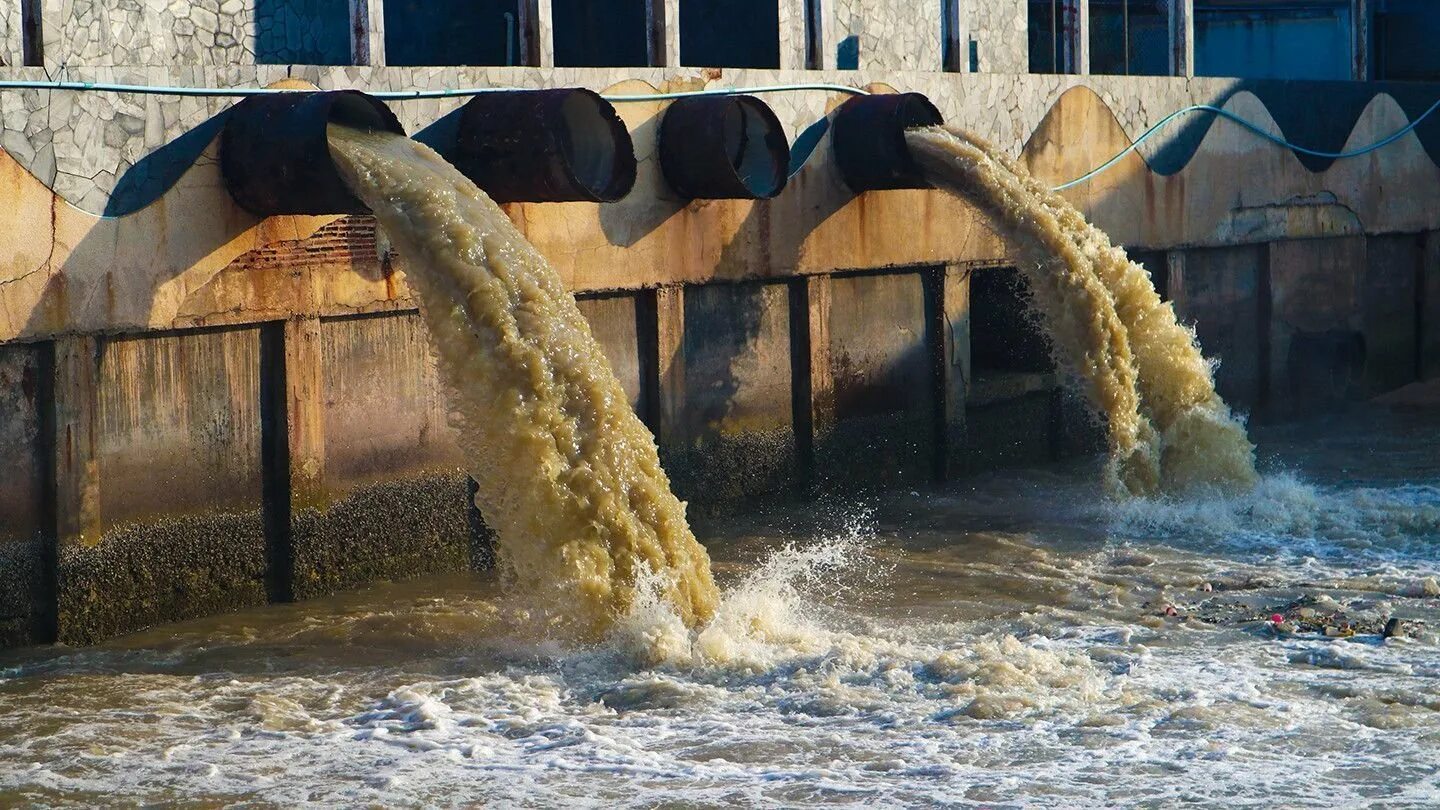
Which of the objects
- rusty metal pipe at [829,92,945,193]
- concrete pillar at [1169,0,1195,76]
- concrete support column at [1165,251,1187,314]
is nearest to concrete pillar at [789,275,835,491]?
rusty metal pipe at [829,92,945,193]

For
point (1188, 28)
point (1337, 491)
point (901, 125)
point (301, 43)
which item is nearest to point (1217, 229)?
point (1188, 28)

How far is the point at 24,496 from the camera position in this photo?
7.74m

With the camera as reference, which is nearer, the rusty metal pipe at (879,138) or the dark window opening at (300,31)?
the rusty metal pipe at (879,138)

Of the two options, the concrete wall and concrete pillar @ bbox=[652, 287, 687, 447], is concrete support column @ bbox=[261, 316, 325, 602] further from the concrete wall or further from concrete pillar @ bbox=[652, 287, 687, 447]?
concrete pillar @ bbox=[652, 287, 687, 447]

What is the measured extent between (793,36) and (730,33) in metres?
1.08

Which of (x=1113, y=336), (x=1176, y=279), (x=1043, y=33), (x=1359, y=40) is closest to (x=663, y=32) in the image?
(x=1113, y=336)

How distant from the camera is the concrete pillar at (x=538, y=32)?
403 inches

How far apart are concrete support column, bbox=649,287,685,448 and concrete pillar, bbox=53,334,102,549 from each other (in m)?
3.42

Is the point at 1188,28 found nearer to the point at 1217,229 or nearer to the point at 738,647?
the point at 1217,229

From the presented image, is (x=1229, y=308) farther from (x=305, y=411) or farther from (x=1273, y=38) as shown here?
(x=305, y=411)

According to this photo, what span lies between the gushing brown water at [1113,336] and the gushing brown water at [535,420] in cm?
384

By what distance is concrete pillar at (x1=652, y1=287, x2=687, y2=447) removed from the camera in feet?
34.3

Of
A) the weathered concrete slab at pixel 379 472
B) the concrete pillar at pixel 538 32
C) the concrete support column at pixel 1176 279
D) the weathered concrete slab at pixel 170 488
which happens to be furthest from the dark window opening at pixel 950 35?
the weathered concrete slab at pixel 170 488

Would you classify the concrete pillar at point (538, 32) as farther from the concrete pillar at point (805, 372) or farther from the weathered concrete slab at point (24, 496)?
the weathered concrete slab at point (24, 496)
